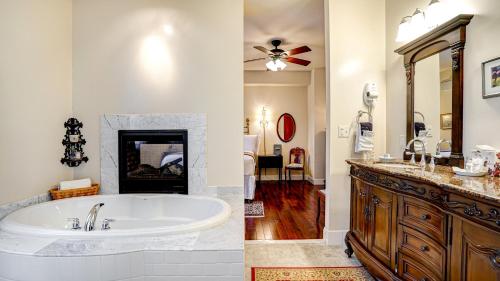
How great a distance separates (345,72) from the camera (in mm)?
2906

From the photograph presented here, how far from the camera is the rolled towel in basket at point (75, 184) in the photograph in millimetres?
2545

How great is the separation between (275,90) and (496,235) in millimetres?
6028

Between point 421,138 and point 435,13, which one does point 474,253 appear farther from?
point 435,13

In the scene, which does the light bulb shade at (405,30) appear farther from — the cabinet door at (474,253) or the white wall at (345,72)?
the cabinet door at (474,253)

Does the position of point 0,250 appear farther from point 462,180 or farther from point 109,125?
point 462,180

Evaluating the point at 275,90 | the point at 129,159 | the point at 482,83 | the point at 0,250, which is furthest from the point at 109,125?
the point at 275,90

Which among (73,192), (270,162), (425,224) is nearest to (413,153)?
(425,224)

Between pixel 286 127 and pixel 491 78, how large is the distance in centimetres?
525

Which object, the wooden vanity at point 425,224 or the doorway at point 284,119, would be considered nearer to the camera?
the wooden vanity at point 425,224

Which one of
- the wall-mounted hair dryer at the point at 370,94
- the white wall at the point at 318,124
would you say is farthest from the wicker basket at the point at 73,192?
the white wall at the point at 318,124

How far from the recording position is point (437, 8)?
2066 millimetres

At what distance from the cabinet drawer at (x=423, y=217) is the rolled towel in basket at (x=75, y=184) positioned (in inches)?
107

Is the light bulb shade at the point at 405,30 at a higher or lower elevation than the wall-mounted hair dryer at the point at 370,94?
higher

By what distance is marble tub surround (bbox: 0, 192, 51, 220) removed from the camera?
6.71ft
